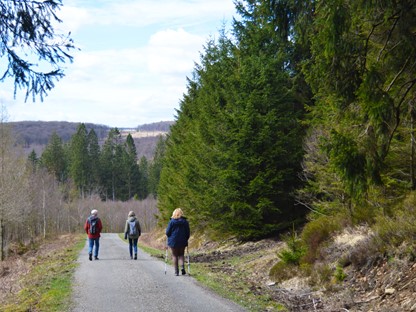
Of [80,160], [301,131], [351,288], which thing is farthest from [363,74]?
[80,160]

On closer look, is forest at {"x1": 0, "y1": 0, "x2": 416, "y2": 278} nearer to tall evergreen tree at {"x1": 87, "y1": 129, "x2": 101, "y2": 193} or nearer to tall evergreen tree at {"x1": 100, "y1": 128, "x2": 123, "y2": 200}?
tall evergreen tree at {"x1": 87, "y1": 129, "x2": 101, "y2": 193}

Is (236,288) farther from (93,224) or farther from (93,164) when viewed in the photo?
(93,164)

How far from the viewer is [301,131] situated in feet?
75.8

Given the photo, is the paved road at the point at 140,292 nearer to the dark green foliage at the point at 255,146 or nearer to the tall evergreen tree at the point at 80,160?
the dark green foliage at the point at 255,146

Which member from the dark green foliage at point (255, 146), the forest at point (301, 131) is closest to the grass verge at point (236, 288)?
the forest at point (301, 131)

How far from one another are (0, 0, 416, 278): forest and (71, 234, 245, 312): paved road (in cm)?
380

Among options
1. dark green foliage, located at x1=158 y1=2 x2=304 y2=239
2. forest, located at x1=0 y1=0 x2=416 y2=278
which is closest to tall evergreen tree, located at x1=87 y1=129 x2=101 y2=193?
forest, located at x1=0 y1=0 x2=416 y2=278

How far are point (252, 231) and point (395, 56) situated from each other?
13557 millimetres

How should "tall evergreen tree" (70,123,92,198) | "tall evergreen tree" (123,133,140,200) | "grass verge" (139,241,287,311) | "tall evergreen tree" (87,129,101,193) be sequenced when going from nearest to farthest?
"grass verge" (139,241,287,311), "tall evergreen tree" (70,123,92,198), "tall evergreen tree" (87,129,101,193), "tall evergreen tree" (123,133,140,200)

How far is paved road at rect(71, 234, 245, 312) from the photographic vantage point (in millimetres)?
9469

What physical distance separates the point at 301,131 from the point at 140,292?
14279mm

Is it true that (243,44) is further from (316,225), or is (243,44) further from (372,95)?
(372,95)

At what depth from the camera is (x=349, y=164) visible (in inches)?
377

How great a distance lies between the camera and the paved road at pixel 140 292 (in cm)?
947
